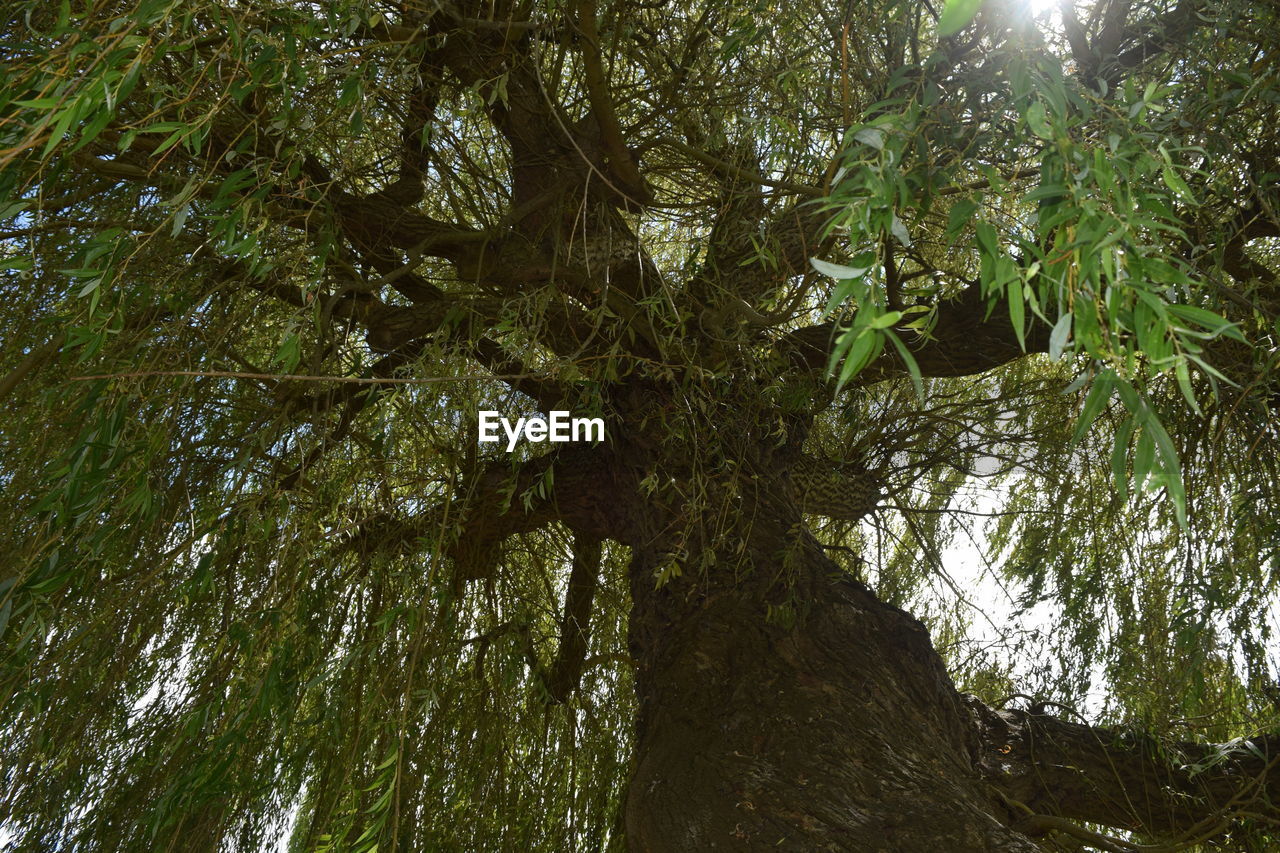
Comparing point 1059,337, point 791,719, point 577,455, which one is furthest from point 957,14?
point 577,455

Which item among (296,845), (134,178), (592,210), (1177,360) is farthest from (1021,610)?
(134,178)

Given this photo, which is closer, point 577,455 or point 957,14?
point 957,14

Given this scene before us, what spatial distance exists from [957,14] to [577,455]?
2.52 m

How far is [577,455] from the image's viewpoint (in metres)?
3.17

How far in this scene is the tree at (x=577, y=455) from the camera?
1.86 m

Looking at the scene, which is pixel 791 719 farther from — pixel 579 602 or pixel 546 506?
pixel 579 602

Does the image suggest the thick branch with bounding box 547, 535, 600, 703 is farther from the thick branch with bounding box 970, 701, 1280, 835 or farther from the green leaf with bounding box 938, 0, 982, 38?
the green leaf with bounding box 938, 0, 982, 38

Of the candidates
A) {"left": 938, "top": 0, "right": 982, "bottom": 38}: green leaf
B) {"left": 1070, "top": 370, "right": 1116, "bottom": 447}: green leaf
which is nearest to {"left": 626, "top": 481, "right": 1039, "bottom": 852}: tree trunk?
{"left": 1070, "top": 370, "right": 1116, "bottom": 447}: green leaf

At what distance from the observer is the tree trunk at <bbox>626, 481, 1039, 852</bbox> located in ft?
6.15

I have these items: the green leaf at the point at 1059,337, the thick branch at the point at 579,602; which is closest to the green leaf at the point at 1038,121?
the green leaf at the point at 1059,337

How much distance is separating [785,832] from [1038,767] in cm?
123

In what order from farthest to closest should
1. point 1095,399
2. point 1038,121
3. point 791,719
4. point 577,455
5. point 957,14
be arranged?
point 577,455
point 791,719
point 1038,121
point 1095,399
point 957,14

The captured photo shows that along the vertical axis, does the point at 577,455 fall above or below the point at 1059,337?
above

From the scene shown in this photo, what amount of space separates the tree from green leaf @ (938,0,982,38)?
0.54m
